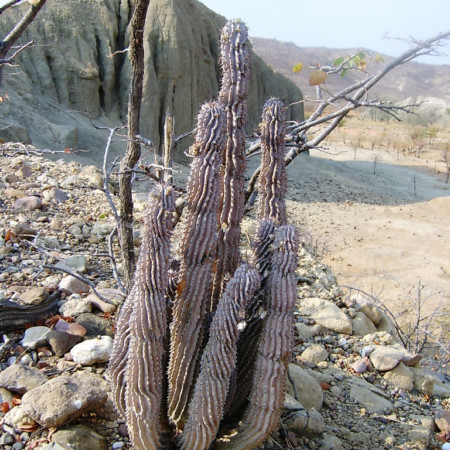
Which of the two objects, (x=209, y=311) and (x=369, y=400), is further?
(x=369, y=400)

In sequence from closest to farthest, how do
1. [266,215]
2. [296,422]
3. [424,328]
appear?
[266,215] → [296,422] → [424,328]

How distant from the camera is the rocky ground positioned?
2779 mm

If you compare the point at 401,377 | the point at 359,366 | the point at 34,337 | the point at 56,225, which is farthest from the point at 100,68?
the point at 401,377

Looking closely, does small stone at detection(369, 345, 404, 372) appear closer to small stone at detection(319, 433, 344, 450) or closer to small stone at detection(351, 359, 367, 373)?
small stone at detection(351, 359, 367, 373)

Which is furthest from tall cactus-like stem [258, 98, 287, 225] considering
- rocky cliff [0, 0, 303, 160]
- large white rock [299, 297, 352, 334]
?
rocky cliff [0, 0, 303, 160]

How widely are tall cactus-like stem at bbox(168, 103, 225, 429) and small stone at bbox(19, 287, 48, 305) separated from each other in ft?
5.49

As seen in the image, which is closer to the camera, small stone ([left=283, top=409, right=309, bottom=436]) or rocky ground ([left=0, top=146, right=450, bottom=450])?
rocky ground ([left=0, top=146, right=450, bottom=450])

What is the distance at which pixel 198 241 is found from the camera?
256 cm

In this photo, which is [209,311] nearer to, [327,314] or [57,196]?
[327,314]

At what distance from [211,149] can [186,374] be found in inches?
49.4

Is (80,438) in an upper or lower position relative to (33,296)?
lower

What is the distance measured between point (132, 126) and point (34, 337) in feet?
5.69

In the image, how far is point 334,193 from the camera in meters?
18.3

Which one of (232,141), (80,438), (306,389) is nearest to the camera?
(80,438)
